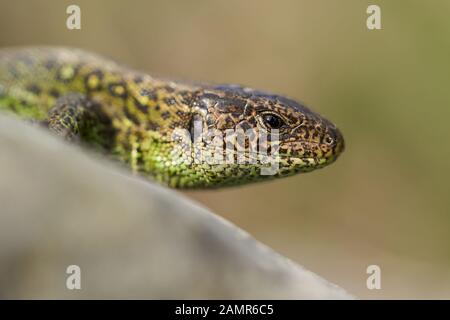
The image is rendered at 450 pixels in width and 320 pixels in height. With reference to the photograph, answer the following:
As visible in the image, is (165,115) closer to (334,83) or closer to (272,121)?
(272,121)

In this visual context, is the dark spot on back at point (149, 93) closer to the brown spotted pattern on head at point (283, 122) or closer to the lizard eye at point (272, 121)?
the brown spotted pattern on head at point (283, 122)

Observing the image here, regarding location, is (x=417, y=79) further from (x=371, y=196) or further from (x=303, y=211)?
(x=303, y=211)

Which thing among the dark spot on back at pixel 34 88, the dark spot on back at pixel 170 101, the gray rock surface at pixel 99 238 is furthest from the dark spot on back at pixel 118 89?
the gray rock surface at pixel 99 238

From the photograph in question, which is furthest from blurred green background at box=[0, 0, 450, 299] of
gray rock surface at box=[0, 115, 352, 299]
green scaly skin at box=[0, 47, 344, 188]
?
gray rock surface at box=[0, 115, 352, 299]

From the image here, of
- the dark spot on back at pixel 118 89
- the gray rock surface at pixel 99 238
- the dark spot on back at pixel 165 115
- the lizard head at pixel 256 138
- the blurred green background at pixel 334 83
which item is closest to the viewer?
the gray rock surface at pixel 99 238

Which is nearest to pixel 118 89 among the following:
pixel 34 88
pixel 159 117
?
pixel 159 117

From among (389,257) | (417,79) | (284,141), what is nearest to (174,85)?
(284,141)
